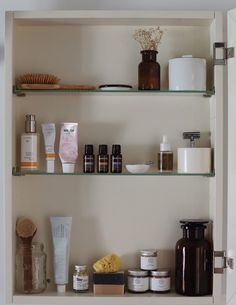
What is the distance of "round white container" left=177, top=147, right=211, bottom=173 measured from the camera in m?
1.49

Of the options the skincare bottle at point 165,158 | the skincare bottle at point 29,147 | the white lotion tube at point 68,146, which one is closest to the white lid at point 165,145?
the skincare bottle at point 165,158

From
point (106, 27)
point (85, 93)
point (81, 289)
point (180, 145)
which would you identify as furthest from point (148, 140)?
point (81, 289)

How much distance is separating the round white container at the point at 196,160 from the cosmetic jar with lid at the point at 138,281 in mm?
283

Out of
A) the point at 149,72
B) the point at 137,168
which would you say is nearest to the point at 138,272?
the point at 137,168

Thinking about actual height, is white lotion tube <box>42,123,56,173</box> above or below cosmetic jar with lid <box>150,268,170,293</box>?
above

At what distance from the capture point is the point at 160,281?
151 centimetres

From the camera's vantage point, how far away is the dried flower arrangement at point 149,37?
1.55m

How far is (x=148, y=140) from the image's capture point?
157cm

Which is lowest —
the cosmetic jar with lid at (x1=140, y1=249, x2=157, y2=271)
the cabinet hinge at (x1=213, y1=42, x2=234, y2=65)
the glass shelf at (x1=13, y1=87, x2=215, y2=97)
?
the cosmetic jar with lid at (x1=140, y1=249, x2=157, y2=271)

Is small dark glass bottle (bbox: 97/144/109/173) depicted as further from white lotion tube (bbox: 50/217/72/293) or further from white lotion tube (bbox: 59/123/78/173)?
white lotion tube (bbox: 50/217/72/293)

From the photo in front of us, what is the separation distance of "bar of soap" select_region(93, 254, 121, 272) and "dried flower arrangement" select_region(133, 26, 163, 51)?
1.80 feet

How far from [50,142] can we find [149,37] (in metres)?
0.37

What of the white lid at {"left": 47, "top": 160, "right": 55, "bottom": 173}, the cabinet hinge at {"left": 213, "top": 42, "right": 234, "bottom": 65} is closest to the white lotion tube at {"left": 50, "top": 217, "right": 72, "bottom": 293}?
the white lid at {"left": 47, "top": 160, "right": 55, "bottom": 173}

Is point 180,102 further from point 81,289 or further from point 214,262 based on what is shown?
point 81,289
